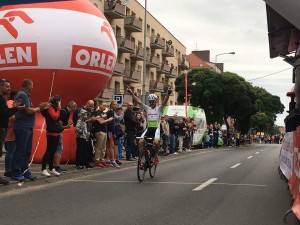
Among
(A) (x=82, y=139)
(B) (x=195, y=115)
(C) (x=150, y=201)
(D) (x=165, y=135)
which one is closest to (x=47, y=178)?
(A) (x=82, y=139)

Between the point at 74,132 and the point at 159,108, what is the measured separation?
11.2 feet

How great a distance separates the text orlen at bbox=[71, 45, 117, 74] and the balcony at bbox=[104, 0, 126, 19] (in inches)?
1318

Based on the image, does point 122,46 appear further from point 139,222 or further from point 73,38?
point 139,222

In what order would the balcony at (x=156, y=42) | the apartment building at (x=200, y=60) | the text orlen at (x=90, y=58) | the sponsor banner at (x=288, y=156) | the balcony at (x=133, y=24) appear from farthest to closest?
the apartment building at (x=200, y=60), the balcony at (x=156, y=42), the balcony at (x=133, y=24), the text orlen at (x=90, y=58), the sponsor banner at (x=288, y=156)

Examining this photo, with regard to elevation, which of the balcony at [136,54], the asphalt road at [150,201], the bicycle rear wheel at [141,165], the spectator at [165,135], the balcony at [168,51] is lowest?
the asphalt road at [150,201]

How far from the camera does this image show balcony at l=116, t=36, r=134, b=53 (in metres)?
48.3

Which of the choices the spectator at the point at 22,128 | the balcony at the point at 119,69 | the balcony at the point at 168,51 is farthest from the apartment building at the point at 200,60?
the spectator at the point at 22,128

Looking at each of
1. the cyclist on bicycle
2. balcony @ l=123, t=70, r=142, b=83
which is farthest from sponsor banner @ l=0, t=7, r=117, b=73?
balcony @ l=123, t=70, r=142, b=83

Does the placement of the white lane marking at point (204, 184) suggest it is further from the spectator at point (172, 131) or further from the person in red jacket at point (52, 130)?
the spectator at point (172, 131)

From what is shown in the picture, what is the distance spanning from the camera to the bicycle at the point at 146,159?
10102 millimetres

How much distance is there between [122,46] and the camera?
159 ft

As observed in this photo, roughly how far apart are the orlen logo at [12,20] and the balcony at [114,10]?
3428cm

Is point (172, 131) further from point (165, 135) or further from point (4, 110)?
point (4, 110)

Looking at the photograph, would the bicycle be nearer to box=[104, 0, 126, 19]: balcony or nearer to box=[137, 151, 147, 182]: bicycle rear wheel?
box=[137, 151, 147, 182]: bicycle rear wheel
